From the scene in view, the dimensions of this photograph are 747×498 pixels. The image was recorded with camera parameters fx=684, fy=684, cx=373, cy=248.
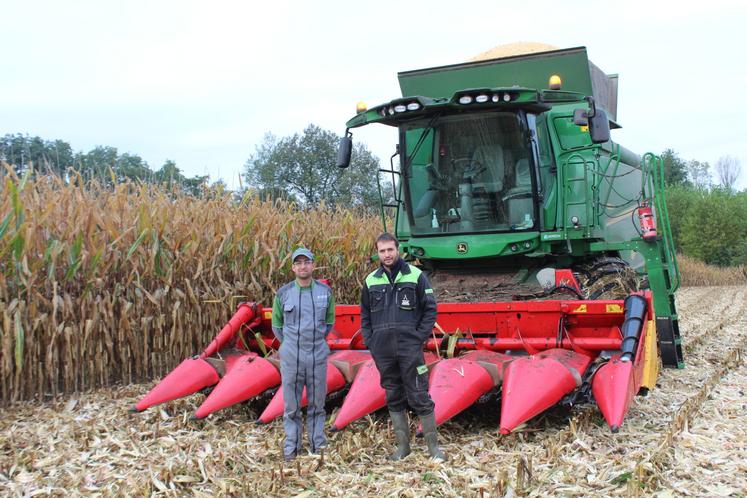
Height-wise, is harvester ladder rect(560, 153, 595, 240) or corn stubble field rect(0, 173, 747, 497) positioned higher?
harvester ladder rect(560, 153, 595, 240)

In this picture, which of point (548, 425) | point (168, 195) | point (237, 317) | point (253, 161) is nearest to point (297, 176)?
point (253, 161)

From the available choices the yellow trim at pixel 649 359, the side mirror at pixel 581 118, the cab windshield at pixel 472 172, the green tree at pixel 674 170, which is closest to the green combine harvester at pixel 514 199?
the cab windshield at pixel 472 172

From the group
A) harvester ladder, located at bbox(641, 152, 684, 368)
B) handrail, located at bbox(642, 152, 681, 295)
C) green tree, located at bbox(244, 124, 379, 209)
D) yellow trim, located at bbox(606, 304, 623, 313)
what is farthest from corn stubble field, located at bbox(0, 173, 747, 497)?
green tree, located at bbox(244, 124, 379, 209)

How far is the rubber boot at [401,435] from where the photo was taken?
3.72 metres

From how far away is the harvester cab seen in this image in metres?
4.14

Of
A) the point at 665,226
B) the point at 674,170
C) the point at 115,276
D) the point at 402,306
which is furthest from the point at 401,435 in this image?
the point at 674,170

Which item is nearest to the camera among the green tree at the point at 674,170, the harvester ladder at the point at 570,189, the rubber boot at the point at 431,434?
the rubber boot at the point at 431,434

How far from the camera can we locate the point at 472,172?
19.2 ft

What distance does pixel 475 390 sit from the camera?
156 inches

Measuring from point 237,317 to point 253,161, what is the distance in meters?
18.6

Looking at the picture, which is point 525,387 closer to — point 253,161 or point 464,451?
point 464,451

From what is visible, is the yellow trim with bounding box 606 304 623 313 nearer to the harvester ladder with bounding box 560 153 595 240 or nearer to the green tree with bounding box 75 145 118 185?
the harvester ladder with bounding box 560 153 595 240

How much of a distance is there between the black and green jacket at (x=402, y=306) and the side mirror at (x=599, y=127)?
2.02 meters

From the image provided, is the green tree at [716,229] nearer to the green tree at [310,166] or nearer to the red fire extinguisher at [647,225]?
the green tree at [310,166]
